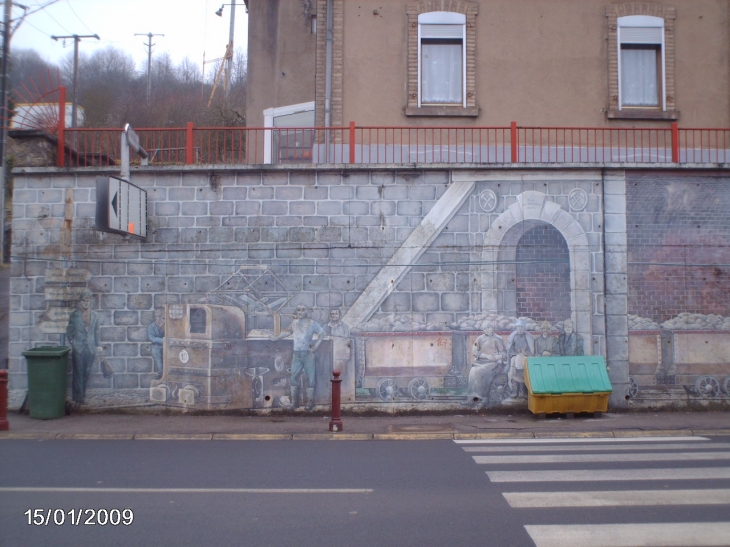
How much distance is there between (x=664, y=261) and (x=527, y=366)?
331cm

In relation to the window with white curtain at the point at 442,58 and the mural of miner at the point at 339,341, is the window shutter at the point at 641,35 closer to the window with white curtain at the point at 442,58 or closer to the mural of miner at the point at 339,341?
the window with white curtain at the point at 442,58

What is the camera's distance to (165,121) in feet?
114

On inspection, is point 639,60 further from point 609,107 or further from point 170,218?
point 170,218

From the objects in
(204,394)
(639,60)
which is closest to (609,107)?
(639,60)

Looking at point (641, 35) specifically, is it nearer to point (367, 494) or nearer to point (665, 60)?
point (665, 60)

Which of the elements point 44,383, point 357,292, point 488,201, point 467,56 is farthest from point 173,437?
point 467,56

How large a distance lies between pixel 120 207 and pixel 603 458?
813 centimetres

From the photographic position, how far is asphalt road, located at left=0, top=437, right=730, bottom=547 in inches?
200

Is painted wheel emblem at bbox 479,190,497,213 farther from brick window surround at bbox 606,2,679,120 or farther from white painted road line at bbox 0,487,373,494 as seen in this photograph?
white painted road line at bbox 0,487,373,494

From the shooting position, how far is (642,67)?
44.8 feet

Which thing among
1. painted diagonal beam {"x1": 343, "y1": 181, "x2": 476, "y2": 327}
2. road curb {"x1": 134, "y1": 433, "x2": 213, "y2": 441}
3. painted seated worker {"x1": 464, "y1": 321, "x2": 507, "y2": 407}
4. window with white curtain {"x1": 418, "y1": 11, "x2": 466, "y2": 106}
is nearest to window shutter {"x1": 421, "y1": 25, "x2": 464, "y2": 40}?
window with white curtain {"x1": 418, "y1": 11, "x2": 466, "y2": 106}

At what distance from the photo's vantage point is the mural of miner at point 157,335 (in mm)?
11008

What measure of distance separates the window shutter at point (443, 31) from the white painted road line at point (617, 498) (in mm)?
10415

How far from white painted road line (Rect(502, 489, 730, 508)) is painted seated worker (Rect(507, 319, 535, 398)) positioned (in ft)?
15.8
